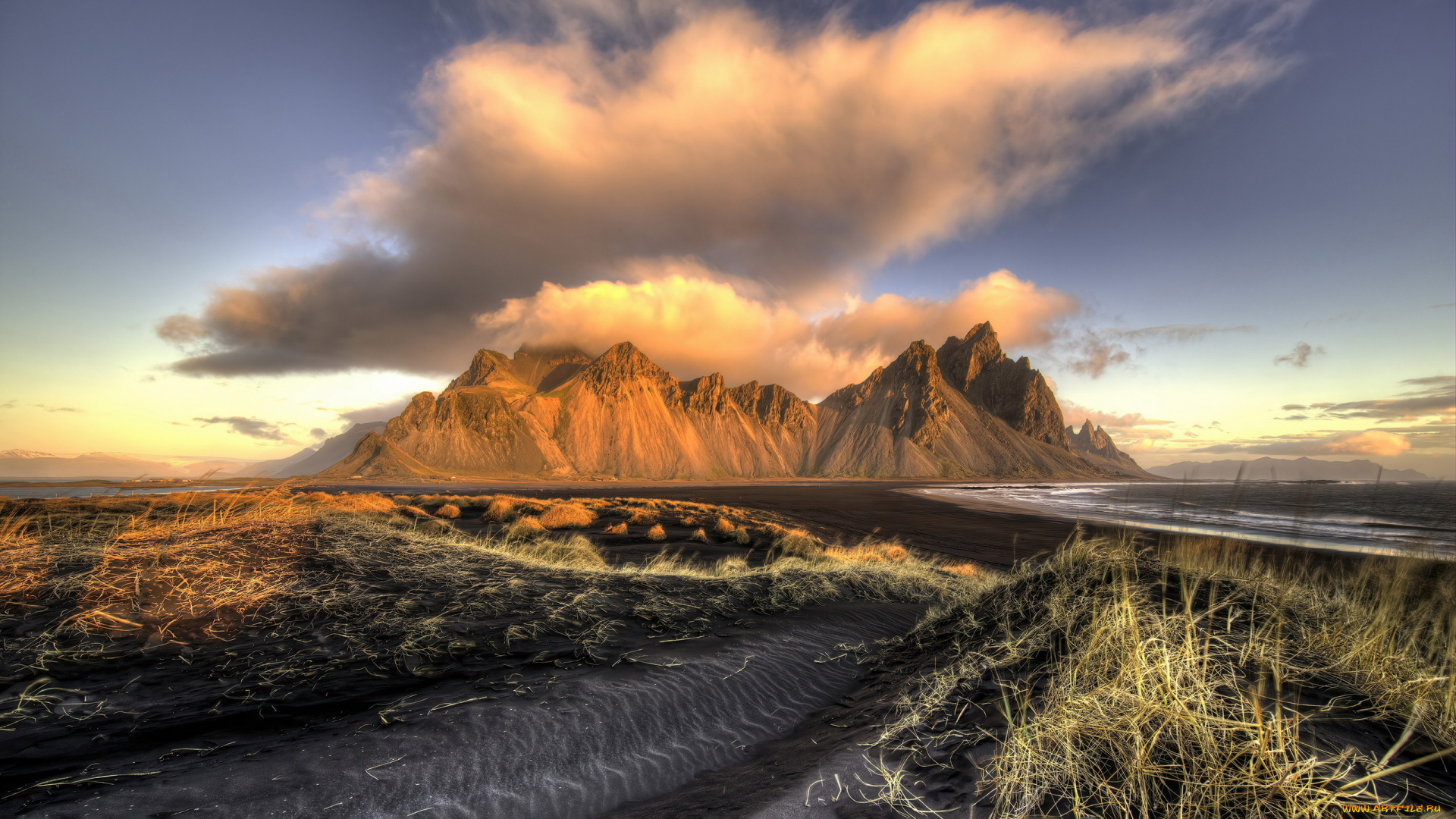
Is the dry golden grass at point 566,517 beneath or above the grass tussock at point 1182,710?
beneath

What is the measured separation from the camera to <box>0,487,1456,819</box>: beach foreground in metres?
2.56

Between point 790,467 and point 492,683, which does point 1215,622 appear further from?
point 790,467

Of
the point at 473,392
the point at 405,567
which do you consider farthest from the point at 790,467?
the point at 405,567

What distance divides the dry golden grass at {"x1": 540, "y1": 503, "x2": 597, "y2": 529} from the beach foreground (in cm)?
1191

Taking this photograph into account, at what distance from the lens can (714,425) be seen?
154875 mm

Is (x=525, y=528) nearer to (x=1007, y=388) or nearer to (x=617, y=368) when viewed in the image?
(x=617, y=368)

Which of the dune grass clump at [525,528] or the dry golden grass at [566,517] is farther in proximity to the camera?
the dry golden grass at [566,517]

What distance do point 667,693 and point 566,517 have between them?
16065 mm

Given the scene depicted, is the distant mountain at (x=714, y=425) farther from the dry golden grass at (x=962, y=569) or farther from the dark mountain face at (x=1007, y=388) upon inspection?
the dry golden grass at (x=962, y=569)

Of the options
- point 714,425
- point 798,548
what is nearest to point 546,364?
point 714,425

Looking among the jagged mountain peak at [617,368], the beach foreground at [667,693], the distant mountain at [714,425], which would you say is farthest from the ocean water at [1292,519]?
the jagged mountain peak at [617,368]

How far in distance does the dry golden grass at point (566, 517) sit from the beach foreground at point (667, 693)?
11909mm

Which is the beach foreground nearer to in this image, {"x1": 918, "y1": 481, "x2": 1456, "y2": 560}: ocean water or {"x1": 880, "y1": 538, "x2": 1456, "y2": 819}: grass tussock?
{"x1": 880, "y1": 538, "x2": 1456, "y2": 819}: grass tussock

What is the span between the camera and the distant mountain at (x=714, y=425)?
11488 cm
